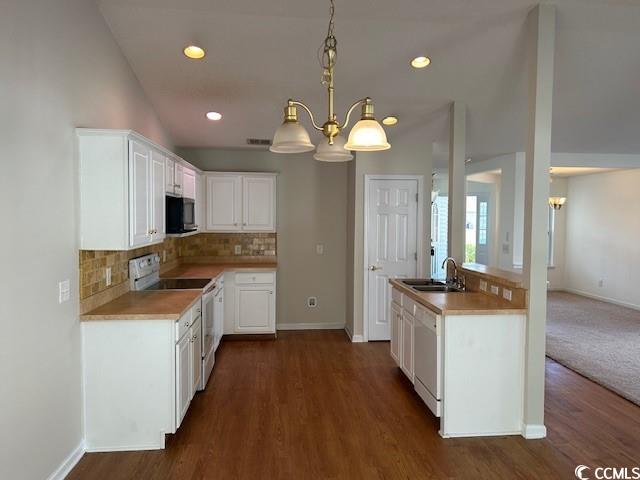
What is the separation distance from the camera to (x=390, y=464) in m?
2.61

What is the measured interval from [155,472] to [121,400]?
1.66 feet

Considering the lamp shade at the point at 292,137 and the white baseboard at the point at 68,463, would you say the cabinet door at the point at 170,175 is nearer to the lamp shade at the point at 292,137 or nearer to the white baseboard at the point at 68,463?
the lamp shade at the point at 292,137

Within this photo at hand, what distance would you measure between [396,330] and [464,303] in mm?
Answer: 1126

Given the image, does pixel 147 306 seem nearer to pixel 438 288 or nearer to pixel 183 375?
pixel 183 375

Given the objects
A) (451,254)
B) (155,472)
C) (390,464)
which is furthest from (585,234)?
(155,472)

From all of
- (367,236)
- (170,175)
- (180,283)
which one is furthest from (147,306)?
(367,236)

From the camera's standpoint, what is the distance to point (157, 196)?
3330mm

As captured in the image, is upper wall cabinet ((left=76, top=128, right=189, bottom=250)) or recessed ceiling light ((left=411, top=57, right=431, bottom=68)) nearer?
upper wall cabinet ((left=76, top=128, right=189, bottom=250))

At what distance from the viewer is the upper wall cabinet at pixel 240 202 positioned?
5355 millimetres

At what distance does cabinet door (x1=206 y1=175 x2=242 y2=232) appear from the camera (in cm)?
535

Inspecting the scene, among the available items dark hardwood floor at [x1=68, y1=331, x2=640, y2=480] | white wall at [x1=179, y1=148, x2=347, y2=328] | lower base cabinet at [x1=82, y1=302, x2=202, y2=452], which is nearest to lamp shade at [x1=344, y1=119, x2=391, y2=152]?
lower base cabinet at [x1=82, y1=302, x2=202, y2=452]

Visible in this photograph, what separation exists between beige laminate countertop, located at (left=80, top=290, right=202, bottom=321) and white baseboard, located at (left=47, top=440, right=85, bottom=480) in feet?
2.63

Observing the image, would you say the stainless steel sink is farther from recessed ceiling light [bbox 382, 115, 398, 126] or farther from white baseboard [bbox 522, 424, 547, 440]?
recessed ceiling light [bbox 382, 115, 398, 126]

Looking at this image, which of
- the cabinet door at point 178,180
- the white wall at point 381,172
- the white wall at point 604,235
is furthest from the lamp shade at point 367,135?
the white wall at point 604,235
